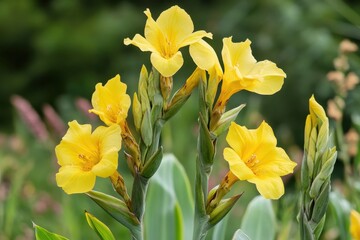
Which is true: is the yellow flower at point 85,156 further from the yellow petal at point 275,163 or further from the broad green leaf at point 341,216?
the broad green leaf at point 341,216

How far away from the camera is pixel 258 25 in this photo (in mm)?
5000

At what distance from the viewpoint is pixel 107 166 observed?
86 centimetres

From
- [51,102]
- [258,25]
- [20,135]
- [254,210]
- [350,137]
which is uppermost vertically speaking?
[254,210]

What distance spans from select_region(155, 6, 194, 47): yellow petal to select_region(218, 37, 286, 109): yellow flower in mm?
51

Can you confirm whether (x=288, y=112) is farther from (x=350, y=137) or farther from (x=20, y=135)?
(x=350, y=137)

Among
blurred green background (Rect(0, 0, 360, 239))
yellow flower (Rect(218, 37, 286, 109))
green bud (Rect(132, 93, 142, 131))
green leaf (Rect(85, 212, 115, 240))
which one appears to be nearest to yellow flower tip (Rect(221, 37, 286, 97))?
yellow flower (Rect(218, 37, 286, 109))

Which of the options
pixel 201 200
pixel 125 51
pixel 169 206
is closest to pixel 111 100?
pixel 201 200

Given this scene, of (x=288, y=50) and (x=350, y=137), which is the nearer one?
(x=350, y=137)

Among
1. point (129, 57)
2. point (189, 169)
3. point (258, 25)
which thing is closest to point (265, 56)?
point (258, 25)

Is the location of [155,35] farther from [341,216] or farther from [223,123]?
[341,216]

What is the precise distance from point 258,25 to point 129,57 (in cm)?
93

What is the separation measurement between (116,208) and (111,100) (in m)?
0.13

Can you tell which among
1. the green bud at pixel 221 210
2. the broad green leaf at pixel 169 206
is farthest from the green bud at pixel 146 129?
the broad green leaf at pixel 169 206

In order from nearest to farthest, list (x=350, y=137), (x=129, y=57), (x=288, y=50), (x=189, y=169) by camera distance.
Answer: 1. (x=350, y=137)
2. (x=189, y=169)
3. (x=288, y=50)
4. (x=129, y=57)
